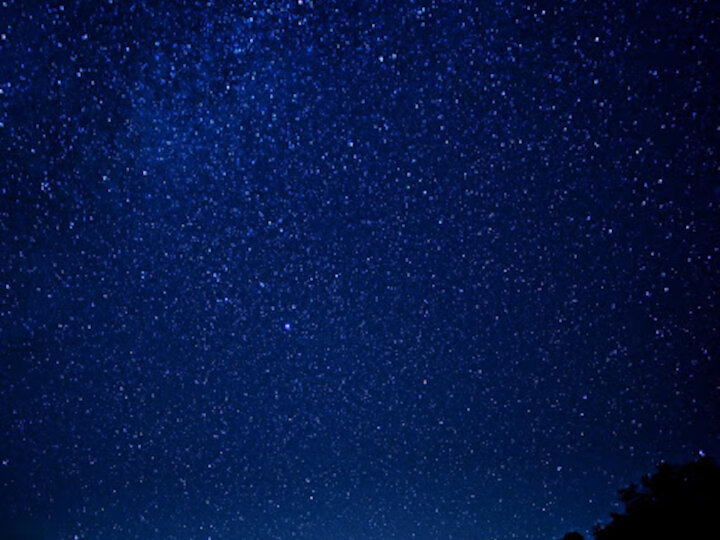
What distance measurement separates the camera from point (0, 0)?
3459 millimetres

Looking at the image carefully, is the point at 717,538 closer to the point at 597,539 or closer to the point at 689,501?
the point at 689,501

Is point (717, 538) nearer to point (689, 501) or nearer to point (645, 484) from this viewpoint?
point (689, 501)

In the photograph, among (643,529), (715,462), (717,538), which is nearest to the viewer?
(717,538)

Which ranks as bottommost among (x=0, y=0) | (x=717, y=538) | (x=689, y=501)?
(x=717, y=538)

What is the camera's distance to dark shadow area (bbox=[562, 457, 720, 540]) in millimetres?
4902

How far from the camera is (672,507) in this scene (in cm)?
535

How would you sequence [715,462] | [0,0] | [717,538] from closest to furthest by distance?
[0,0] < [717,538] < [715,462]

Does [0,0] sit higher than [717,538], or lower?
higher

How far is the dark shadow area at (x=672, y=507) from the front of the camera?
490 centimetres

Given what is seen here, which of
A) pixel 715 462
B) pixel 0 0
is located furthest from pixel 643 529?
pixel 0 0

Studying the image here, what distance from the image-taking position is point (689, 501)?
5.33 meters

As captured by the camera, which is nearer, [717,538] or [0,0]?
[0,0]

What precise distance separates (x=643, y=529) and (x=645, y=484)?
0.83 m

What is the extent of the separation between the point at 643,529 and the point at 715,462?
1424 mm
